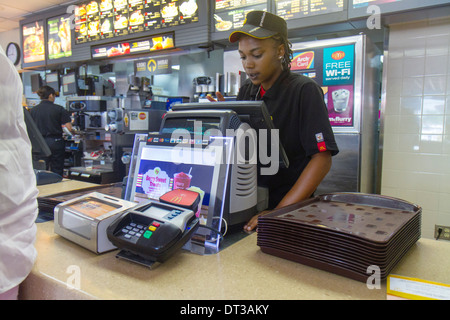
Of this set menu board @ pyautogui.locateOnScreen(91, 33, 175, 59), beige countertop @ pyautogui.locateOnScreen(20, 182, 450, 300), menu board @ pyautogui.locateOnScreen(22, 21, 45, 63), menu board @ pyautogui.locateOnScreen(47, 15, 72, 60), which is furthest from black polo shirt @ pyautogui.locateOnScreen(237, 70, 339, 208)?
menu board @ pyautogui.locateOnScreen(22, 21, 45, 63)

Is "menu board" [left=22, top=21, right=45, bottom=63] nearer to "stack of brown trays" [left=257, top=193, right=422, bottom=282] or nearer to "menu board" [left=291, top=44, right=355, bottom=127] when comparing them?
"menu board" [left=291, top=44, right=355, bottom=127]

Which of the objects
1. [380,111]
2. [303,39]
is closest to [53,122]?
[303,39]

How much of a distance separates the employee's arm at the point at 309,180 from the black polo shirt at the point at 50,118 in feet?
13.4

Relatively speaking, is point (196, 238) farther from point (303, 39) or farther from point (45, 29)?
point (45, 29)

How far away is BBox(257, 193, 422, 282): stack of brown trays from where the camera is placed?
0.79 m

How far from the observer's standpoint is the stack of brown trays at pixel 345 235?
31.1 inches

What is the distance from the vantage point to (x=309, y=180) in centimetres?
132

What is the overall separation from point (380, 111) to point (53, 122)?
402 cm

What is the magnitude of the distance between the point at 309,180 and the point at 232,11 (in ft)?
8.36

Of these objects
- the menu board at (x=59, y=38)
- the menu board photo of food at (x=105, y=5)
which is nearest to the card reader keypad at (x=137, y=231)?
the menu board photo of food at (x=105, y=5)

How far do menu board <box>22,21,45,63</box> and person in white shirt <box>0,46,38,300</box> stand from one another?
5045 millimetres

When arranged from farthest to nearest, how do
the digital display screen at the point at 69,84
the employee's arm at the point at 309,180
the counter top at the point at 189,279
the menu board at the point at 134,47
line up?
the digital display screen at the point at 69,84 → the menu board at the point at 134,47 → the employee's arm at the point at 309,180 → the counter top at the point at 189,279

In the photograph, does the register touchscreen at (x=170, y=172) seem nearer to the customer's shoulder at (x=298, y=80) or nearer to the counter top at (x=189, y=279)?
the counter top at (x=189, y=279)

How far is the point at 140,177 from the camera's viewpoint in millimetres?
1207
